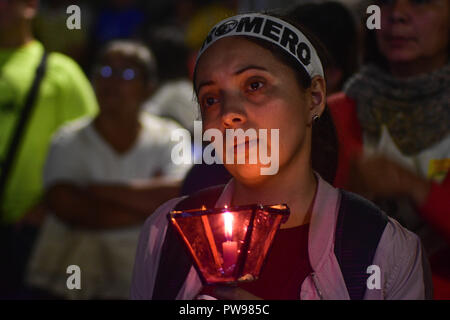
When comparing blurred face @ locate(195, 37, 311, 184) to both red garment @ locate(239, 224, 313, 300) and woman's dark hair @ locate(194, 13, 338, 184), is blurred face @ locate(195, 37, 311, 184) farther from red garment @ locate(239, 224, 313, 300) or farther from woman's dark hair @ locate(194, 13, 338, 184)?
red garment @ locate(239, 224, 313, 300)

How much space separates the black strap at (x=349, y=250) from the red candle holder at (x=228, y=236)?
0.04 metres

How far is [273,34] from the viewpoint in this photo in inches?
61.0

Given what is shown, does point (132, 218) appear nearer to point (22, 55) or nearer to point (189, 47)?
point (22, 55)

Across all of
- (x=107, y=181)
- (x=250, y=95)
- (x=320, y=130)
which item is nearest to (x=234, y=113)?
(x=250, y=95)

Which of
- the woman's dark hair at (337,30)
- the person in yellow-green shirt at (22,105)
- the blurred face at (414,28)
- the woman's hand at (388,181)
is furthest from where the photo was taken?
the person in yellow-green shirt at (22,105)

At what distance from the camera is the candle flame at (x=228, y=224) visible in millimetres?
1394

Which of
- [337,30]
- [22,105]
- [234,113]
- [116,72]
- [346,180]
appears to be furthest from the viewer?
[22,105]

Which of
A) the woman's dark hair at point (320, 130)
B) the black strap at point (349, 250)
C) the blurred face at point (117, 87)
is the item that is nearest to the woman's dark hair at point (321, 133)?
the woman's dark hair at point (320, 130)

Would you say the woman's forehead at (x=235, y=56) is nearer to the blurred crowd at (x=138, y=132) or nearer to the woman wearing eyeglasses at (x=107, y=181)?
the blurred crowd at (x=138, y=132)

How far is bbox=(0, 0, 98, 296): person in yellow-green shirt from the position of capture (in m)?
3.47

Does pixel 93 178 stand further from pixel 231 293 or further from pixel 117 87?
pixel 231 293

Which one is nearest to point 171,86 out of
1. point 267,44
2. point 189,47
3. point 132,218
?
point 189,47

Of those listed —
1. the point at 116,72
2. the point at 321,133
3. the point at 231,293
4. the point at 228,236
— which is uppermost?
the point at 116,72

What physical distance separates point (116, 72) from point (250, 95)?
1.99 m
